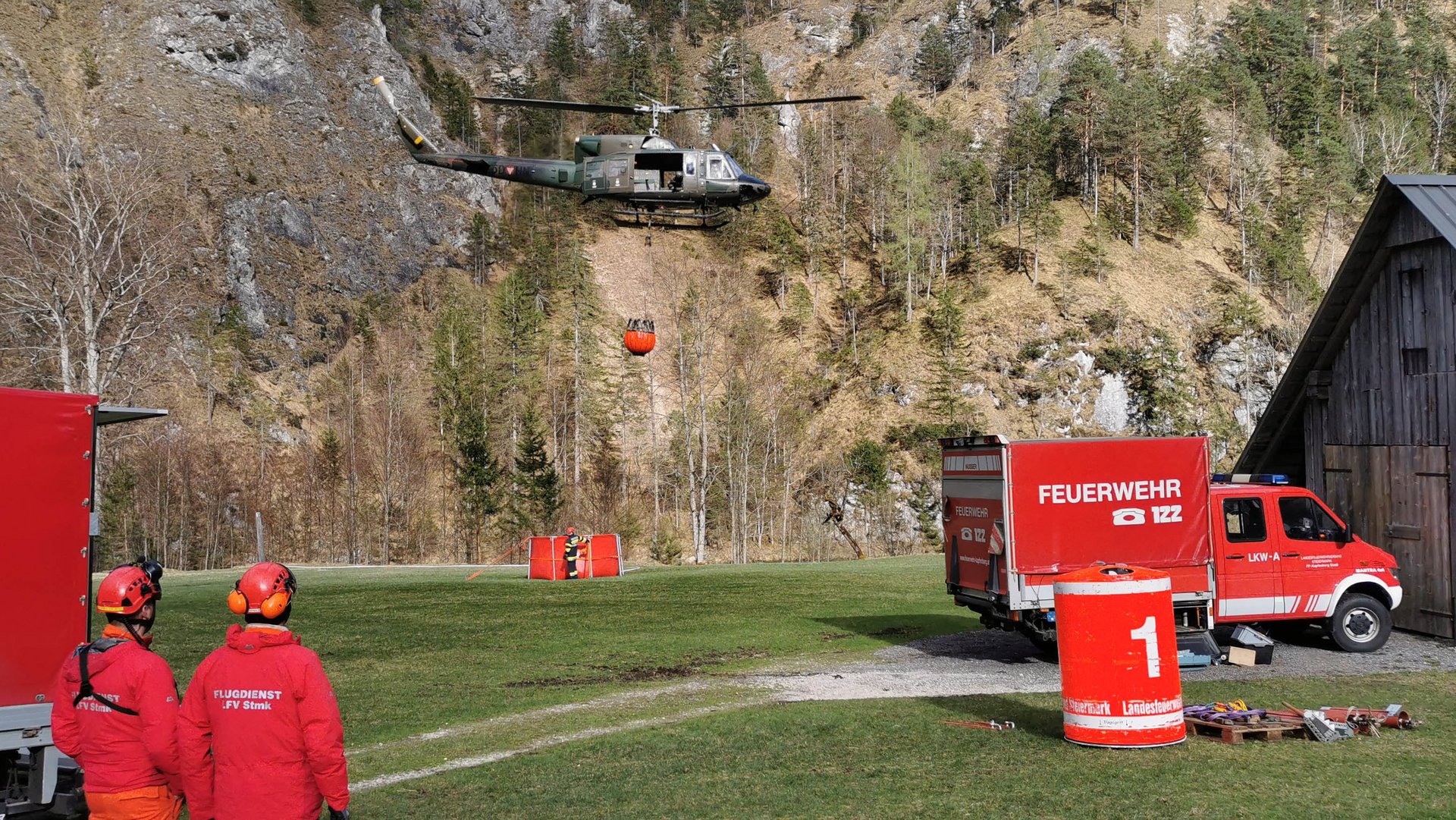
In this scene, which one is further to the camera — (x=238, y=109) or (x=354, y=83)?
(x=354, y=83)

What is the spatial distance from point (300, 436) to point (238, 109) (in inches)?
1428

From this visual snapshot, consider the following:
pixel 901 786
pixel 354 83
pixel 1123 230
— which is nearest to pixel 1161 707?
pixel 901 786

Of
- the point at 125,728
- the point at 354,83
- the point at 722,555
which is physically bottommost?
the point at 722,555

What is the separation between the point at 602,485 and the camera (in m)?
73.3

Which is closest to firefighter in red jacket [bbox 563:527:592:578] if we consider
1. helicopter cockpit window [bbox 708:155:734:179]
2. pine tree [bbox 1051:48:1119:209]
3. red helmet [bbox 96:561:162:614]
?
helicopter cockpit window [bbox 708:155:734:179]

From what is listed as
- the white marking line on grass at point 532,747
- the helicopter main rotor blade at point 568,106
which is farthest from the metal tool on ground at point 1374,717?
the helicopter main rotor blade at point 568,106

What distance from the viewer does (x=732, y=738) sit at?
11523 millimetres

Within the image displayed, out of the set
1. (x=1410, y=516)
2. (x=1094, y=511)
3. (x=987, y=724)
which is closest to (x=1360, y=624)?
(x=1410, y=516)

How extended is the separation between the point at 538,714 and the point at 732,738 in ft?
10.6

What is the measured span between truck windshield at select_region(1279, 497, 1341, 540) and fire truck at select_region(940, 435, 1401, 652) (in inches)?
0.6

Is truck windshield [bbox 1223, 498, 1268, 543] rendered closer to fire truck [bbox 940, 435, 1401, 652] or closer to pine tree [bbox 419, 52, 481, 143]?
fire truck [bbox 940, 435, 1401, 652]

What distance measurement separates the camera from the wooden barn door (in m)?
17.2

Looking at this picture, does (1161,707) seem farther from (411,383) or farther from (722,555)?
(411,383)

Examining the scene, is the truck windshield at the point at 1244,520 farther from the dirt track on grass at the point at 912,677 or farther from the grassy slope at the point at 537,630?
the grassy slope at the point at 537,630
